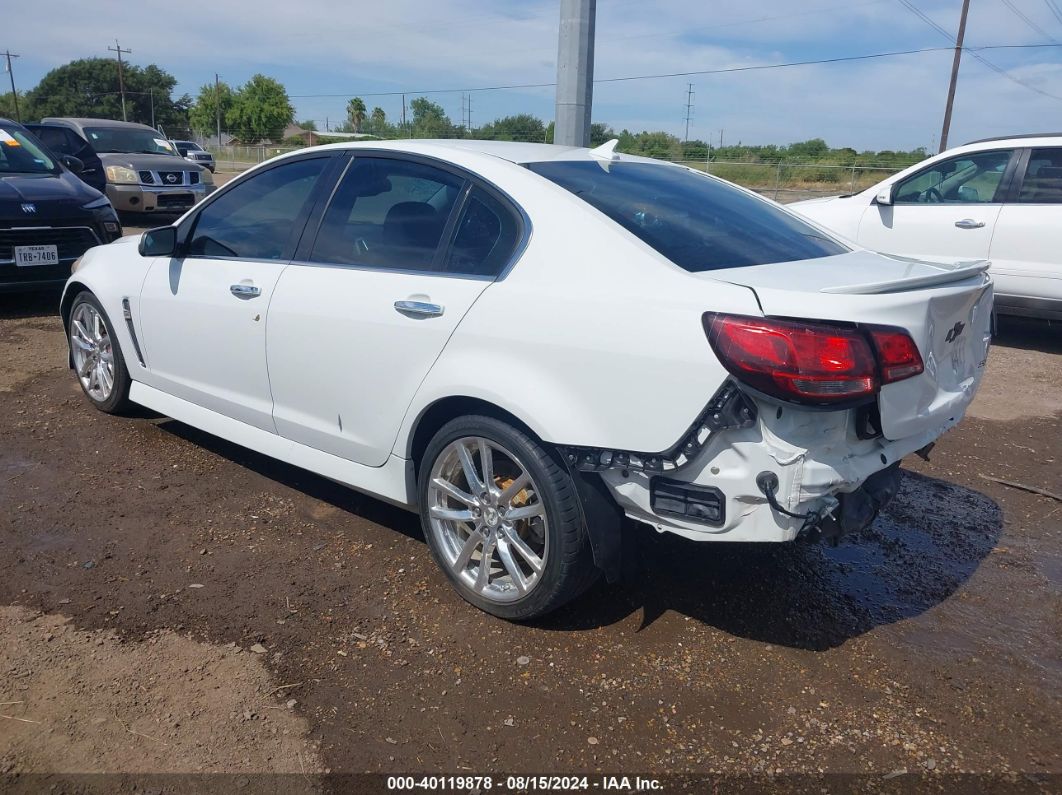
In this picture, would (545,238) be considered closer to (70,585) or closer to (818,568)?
(818,568)

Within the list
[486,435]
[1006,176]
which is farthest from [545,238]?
[1006,176]

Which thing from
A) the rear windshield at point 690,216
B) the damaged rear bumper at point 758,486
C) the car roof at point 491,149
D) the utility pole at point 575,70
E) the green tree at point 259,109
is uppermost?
the green tree at point 259,109

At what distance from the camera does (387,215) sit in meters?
3.55

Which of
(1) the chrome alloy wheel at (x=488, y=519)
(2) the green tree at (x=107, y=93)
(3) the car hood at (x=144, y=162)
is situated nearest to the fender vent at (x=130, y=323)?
(1) the chrome alloy wheel at (x=488, y=519)

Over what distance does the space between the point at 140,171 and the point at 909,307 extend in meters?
14.3

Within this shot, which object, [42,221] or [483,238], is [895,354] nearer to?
[483,238]

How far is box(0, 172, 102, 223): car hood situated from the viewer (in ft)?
24.6

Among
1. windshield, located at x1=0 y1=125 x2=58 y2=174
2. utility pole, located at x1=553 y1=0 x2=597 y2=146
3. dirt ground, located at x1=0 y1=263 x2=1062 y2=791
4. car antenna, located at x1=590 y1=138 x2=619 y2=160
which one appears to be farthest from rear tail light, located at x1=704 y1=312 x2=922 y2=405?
windshield, located at x1=0 y1=125 x2=58 y2=174

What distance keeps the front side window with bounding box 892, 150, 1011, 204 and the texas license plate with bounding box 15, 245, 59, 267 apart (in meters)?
7.88

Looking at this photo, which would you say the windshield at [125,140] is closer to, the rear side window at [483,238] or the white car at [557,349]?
the white car at [557,349]

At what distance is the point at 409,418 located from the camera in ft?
10.7

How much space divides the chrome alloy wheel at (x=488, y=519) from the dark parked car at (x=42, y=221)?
6046 mm

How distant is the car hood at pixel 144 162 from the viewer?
1422 cm

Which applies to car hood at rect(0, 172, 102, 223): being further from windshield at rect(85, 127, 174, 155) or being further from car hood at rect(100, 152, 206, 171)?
windshield at rect(85, 127, 174, 155)
